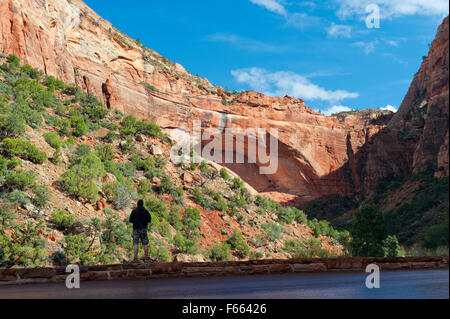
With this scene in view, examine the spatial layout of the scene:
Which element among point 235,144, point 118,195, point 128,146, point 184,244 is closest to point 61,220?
point 118,195

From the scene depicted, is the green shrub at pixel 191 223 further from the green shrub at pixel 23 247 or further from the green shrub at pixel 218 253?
the green shrub at pixel 23 247

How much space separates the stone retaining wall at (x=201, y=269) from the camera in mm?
8758

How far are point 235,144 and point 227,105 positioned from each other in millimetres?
4621

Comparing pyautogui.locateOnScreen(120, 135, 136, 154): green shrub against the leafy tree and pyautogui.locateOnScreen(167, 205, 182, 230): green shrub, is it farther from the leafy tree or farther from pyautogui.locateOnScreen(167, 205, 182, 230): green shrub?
the leafy tree

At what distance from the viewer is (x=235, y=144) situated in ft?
164

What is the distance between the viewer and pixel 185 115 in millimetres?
45625

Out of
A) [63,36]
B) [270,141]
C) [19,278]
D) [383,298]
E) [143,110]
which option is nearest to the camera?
[383,298]

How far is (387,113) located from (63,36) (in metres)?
52.6

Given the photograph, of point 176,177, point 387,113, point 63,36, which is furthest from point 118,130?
point 387,113

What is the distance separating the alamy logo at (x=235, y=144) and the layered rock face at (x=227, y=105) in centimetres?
72

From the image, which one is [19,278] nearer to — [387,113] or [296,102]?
[296,102]

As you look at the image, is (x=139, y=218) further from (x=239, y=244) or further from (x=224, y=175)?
(x=224, y=175)

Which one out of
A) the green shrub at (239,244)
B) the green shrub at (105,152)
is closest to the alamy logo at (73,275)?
the green shrub at (239,244)

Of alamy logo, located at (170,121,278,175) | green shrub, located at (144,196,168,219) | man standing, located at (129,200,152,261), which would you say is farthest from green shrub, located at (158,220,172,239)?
alamy logo, located at (170,121,278,175)
